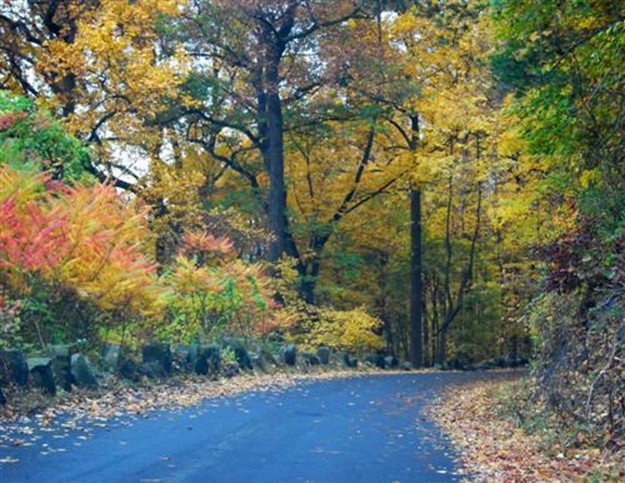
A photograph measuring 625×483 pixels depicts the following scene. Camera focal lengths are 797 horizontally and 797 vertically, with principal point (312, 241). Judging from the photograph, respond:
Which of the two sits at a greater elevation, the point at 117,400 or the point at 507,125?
the point at 507,125

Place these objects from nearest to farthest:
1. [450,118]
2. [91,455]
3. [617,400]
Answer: [91,455] → [617,400] → [450,118]

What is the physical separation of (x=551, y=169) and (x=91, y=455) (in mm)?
11014

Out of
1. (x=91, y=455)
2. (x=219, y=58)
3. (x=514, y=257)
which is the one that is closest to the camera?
(x=91, y=455)

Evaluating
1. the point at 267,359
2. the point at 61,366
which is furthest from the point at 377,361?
the point at 61,366

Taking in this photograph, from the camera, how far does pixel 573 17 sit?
11227mm

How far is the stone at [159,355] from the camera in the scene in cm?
1356

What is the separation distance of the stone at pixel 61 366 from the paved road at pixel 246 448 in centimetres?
158

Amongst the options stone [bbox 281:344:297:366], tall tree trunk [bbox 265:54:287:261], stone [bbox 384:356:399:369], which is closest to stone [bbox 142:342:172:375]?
stone [bbox 281:344:297:366]

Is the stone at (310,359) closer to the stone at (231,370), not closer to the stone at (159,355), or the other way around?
the stone at (231,370)

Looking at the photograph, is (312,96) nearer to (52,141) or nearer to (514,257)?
(514,257)

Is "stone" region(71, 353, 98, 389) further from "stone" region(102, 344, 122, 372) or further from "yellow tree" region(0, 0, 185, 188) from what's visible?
"yellow tree" region(0, 0, 185, 188)

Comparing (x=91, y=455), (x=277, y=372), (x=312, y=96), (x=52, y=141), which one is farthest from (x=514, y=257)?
(x=91, y=455)

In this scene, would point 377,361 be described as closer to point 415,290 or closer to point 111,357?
point 415,290

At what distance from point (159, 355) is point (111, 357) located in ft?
4.07
